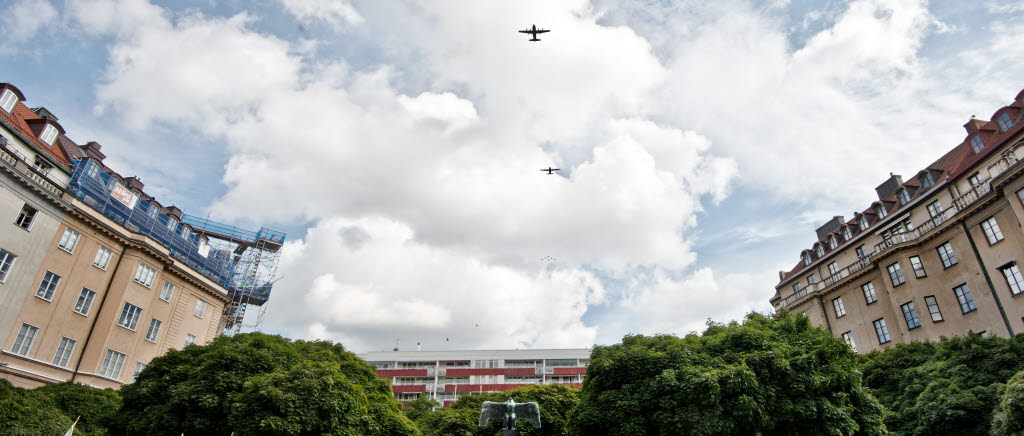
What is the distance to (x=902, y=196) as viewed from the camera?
4259cm

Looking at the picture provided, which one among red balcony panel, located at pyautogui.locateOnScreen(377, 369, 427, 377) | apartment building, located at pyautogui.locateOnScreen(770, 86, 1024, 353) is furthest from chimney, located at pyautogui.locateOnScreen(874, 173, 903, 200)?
red balcony panel, located at pyautogui.locateOnScreen(377, 369, 427, 377)

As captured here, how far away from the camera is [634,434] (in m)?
20.7

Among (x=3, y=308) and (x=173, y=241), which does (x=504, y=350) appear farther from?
(x=3, y=308)

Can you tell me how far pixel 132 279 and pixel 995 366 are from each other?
1963 inches

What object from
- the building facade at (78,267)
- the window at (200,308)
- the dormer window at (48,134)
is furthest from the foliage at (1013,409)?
the dormer window at (48,134)

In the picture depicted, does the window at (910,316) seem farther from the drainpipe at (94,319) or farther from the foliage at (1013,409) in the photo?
the drainpipe at (94,319)

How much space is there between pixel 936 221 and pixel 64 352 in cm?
5797

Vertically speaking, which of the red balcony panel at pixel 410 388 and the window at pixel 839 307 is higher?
the window at pixel 839 307

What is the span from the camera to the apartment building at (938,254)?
3241 centimetres

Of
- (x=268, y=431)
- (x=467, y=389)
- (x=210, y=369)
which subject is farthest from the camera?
(x=467, y=389)

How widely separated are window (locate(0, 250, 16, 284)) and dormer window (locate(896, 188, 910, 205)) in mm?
59542

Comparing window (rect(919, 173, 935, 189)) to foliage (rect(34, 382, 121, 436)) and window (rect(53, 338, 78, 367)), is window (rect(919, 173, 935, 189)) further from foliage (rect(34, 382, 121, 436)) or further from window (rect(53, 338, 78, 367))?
window (rect(53, 338, 78, 367))

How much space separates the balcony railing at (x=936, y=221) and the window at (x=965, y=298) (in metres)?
4.35

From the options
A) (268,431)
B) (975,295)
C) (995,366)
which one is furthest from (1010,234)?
(268,431)
